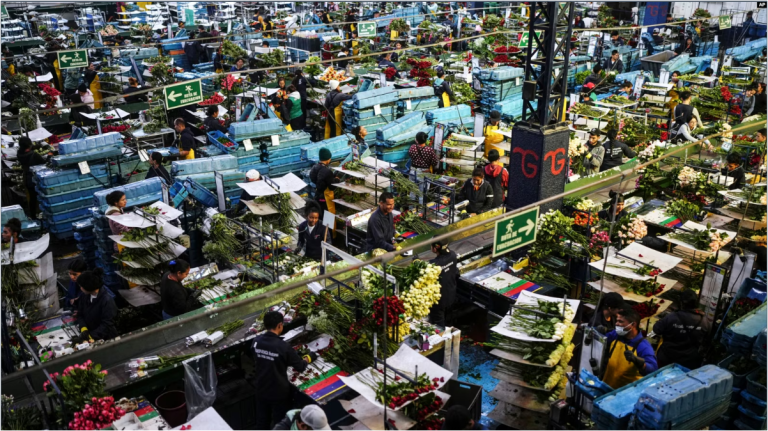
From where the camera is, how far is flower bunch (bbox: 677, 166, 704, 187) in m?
10.5

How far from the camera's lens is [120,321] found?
888cm

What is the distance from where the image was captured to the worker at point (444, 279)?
8.23 meters

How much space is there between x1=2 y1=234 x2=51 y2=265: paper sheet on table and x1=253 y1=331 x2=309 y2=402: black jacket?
137 inches

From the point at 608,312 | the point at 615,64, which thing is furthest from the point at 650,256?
the point at 615,64

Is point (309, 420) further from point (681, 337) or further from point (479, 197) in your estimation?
point (479, 197)

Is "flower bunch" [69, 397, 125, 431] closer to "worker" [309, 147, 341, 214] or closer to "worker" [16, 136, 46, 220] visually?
"worker" [309, 147, 341, 214]

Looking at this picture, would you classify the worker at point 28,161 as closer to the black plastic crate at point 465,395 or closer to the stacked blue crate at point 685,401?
the black plastic crate at point 465,395

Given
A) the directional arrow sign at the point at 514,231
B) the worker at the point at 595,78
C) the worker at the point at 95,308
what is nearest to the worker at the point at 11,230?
the worker at the point at 95,308

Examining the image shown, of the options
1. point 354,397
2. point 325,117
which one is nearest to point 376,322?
point 354,397

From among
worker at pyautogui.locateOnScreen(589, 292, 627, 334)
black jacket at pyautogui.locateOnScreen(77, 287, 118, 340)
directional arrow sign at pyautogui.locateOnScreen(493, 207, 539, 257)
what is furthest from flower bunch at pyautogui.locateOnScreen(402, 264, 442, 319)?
black jacket at pyautogui.locateOnScreen(77, 287, 118, 340)

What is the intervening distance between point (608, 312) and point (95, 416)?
5.04 meters

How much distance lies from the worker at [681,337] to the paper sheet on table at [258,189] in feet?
17.6

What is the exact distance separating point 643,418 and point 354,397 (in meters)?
2.74

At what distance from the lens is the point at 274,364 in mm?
6578
